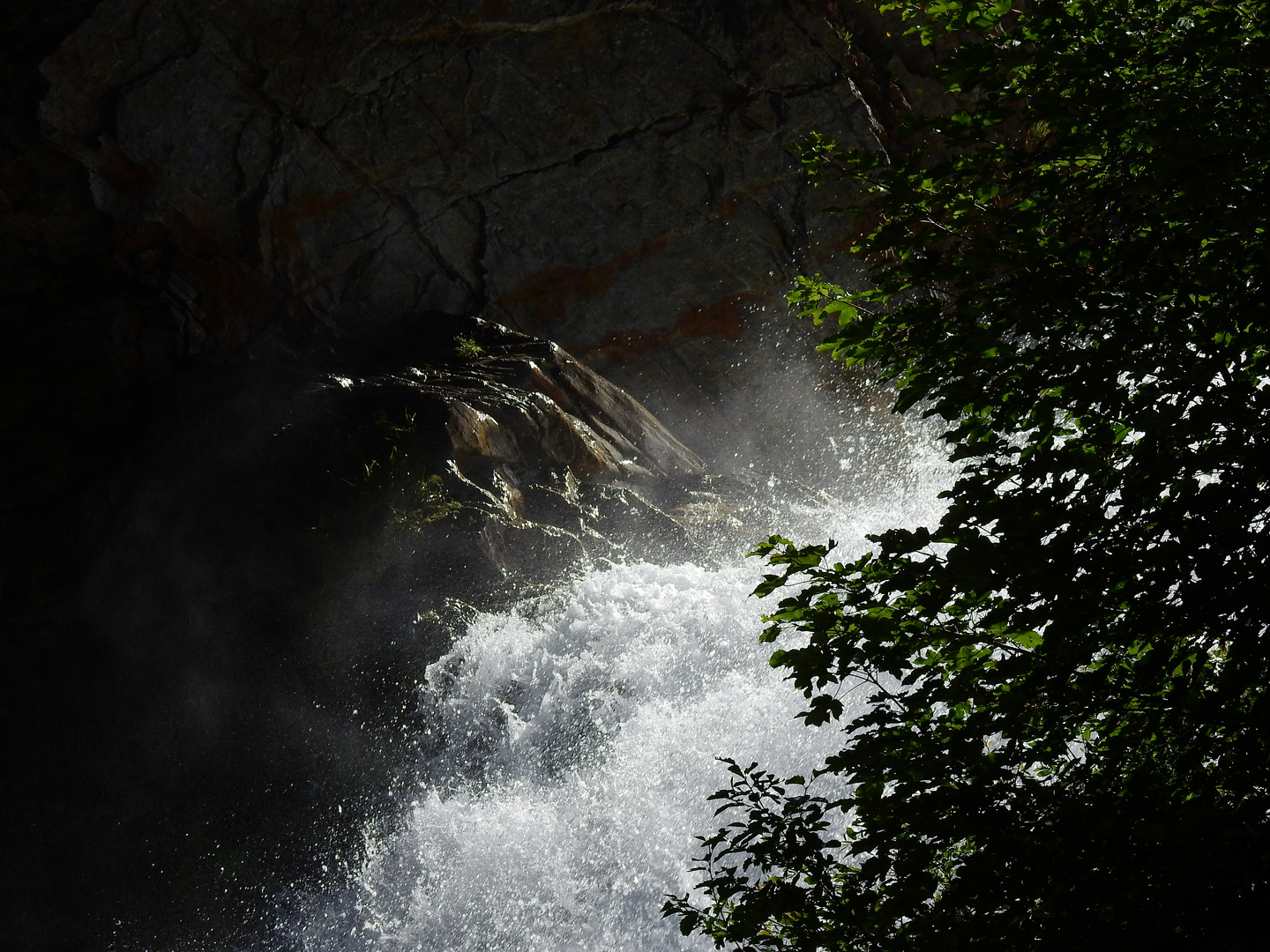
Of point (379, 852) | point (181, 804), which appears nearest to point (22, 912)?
point (181, 804)

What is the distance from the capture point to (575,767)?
6.75 m

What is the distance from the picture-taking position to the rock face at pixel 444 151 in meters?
11.0

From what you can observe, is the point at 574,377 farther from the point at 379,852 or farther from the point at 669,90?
the point at 379,852

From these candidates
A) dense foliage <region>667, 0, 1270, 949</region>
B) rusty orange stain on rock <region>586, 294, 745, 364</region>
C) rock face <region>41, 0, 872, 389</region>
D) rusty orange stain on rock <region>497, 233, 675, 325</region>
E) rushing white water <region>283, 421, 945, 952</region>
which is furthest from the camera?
rusty orange stain on rock <region>586, 294, 745, 364</region>

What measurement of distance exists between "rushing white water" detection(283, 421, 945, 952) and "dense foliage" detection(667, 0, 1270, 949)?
3.28 m

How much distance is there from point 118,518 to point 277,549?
190 cm

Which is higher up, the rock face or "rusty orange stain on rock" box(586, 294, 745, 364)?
the rock face

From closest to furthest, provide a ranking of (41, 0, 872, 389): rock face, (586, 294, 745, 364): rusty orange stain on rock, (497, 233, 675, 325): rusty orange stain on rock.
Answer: (41, 0, 872, 389): rock face, (497, 233, 675, 325): rusty orange stain on rock, (586, 294, 745, 364): rusty orange stain on rock

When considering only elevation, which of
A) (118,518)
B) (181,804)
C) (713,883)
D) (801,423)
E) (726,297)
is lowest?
(713,883)

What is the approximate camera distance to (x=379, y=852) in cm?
655

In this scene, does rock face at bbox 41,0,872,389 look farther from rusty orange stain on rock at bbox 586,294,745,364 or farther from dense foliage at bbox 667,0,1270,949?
dense foliage at bbox 667,0,1270,949

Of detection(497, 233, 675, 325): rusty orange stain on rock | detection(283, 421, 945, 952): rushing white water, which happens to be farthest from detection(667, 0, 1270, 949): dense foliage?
detection(497, 233, 675, 325): rusty orange stain on rock

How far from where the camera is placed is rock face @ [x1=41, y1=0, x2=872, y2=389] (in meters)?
11.0

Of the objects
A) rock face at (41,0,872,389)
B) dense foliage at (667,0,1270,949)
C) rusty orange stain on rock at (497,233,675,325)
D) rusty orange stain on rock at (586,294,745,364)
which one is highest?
rock face at (41,0,872,389)
